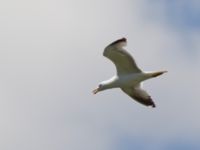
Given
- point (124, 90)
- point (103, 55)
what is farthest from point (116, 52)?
point (124, 90)

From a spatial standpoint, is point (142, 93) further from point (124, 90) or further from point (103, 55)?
point (103, 55)

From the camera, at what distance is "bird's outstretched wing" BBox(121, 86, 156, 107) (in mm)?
44062

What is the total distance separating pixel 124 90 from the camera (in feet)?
145

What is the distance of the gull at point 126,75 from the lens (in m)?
41.3

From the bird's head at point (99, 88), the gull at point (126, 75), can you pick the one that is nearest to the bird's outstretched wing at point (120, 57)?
the gull at point (126, 75)

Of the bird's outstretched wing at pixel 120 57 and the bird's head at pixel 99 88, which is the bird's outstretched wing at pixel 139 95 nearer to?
the bird's head at pixel 99 88

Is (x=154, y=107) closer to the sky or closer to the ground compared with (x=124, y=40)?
closer to the ground

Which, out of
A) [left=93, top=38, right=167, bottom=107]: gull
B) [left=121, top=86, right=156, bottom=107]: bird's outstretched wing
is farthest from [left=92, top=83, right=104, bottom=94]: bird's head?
[left=121, top=86, right=156, bottom=107]: bird's outstretched wing

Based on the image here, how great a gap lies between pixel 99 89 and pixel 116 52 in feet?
11.6

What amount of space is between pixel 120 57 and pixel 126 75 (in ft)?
3.70

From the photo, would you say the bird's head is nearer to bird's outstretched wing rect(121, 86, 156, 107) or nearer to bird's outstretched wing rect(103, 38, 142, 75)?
bird's outstretched wing rect(121, 86, 156, 107)

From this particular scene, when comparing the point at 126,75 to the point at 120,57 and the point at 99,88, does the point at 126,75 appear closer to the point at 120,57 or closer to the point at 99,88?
the point at 120,57

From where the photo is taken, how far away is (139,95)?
145 feet

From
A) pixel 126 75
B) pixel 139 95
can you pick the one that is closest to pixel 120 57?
pixel 126 75
